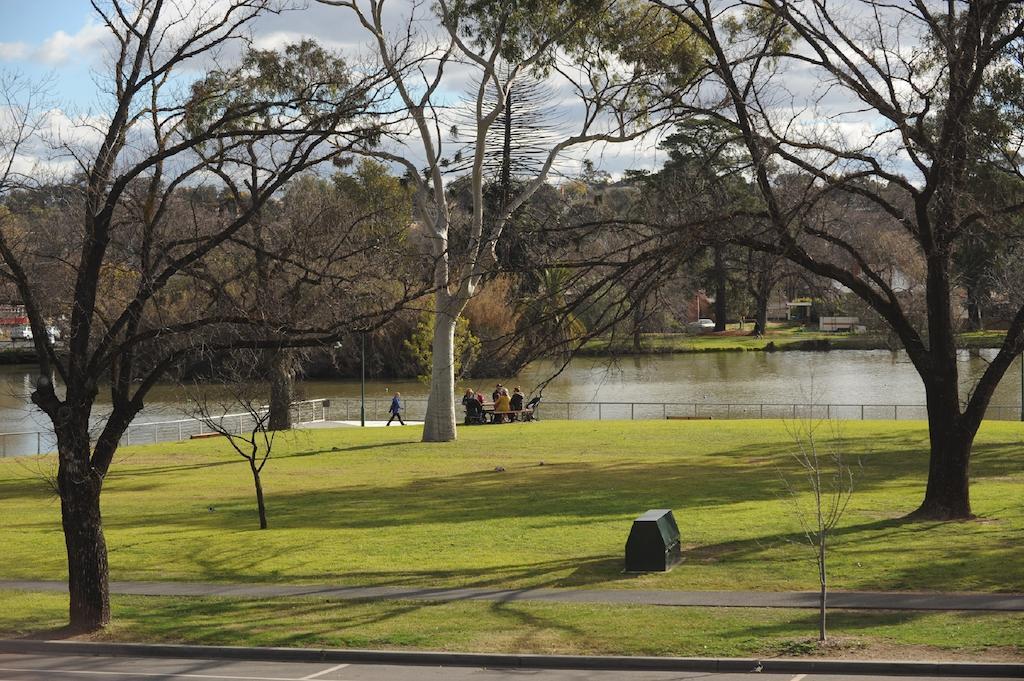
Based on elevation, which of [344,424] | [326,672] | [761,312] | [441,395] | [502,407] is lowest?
[326,672]

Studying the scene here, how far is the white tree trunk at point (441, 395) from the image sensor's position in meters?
38.8

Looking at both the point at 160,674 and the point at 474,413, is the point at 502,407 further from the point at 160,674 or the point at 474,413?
the point at 160,674

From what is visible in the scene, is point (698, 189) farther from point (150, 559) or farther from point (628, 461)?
point (628, 461)

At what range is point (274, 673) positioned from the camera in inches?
491

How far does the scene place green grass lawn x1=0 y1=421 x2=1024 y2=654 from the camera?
1486 cm

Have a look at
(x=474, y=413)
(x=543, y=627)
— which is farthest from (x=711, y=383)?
(x=543, y=627)

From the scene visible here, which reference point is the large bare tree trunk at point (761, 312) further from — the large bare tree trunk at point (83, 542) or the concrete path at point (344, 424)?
the concrete path at point (344, 424)

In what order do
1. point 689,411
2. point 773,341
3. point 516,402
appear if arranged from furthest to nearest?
point 773,341 → point 689,411 → point 516,402

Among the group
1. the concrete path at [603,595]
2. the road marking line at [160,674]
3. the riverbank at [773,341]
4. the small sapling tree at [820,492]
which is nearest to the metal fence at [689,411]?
the small sapling tree at [820,492]

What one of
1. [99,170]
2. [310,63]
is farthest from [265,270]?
[310,63]

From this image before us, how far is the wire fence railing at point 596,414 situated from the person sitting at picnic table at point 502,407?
2.60 meters

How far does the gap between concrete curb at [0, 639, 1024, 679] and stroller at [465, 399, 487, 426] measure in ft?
108

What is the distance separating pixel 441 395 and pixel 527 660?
87.5ft

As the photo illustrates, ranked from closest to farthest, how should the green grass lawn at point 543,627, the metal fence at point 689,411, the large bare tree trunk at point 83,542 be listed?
the green grass lawn at point 543,627
the large bare tree trunk at point 83,542
the metal fence at point 689,411
